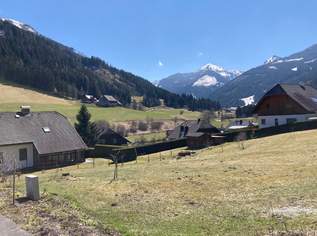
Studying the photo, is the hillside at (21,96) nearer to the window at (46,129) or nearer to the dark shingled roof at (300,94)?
the window at (46,129)

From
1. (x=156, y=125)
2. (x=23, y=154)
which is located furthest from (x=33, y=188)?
(x=156, y=125)

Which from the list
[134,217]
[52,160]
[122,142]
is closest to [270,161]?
[134,217]

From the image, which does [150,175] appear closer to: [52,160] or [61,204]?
[61,204]

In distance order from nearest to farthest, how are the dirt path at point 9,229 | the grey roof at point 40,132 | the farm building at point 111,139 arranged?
the dirt path at point 9,229 < the grey roof at point 40,132 < the farm building at point 111,139

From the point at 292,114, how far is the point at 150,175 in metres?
49.3

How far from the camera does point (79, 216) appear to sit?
707 inches

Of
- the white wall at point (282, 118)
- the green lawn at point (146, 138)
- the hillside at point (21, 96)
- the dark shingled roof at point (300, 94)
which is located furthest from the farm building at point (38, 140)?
the hillside at point (21, 96)

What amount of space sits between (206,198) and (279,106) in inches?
2278

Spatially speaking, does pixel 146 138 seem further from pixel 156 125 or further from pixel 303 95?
pixel 303 95

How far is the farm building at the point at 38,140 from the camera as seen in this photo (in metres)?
64.8

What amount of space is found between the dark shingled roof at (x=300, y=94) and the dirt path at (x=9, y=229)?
6241 cm

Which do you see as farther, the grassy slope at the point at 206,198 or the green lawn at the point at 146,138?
the green lawn at the point at 146,138

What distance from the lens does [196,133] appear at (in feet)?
262

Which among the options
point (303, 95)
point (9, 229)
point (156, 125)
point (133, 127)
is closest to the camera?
point (9, 229)
